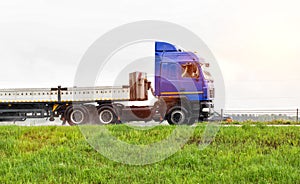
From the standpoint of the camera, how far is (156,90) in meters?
15.1

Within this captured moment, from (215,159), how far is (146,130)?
346 centimetres

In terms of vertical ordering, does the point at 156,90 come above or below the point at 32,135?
above

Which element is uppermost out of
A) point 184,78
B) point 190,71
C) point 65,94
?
point 190,71

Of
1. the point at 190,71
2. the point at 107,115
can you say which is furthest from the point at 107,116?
the point at 190,71

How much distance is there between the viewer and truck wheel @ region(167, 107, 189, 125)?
14.9 meters

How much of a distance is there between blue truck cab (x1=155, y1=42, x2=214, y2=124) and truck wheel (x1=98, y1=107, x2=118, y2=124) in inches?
81.1

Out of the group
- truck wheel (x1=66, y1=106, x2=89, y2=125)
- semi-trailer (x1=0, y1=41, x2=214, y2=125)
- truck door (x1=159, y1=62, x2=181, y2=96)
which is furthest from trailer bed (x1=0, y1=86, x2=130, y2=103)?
truck door (x1=159, y1=62, x2=181, y2=96)

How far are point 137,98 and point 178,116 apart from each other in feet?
6.22

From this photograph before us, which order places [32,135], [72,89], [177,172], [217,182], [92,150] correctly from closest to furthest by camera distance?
[217,182] < [177,172] < [92,150] < [32,135] < [72,89]

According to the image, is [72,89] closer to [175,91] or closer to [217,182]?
[175,91]

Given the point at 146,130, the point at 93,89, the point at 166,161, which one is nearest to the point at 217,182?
the point at 166,161

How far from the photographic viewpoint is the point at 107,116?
51.0 feet

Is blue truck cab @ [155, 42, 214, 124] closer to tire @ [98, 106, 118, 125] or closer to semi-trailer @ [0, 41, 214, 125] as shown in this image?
semi-trailer @ [0, 41, 214, 125]

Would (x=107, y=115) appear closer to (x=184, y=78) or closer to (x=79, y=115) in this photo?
(x=79, y=115)
